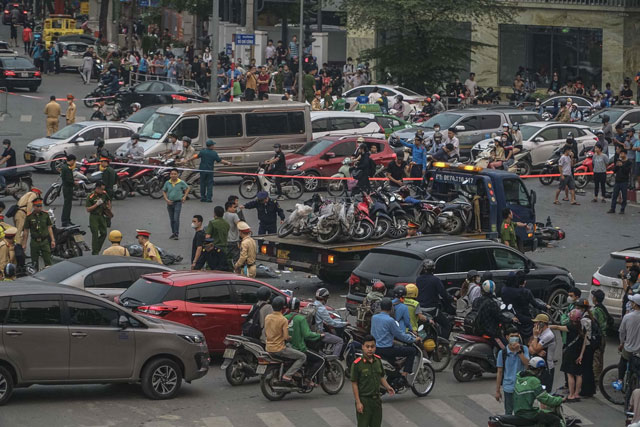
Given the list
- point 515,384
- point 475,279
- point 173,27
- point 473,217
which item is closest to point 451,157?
point 473,217

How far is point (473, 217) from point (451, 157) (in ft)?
27.1

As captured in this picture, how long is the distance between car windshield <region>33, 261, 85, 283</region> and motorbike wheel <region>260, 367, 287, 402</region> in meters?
3.87

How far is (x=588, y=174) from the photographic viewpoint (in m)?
32.8

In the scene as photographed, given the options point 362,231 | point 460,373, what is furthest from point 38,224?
point 460,373

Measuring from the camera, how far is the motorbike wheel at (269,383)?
15305 mm

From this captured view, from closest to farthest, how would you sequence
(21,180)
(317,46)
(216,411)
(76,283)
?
(216,411)
(76,283)
(21,180)
(317,46)

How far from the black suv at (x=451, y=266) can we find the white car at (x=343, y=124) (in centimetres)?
1544

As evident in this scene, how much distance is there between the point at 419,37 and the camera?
49.2 meters

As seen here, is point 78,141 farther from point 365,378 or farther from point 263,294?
point 365,378

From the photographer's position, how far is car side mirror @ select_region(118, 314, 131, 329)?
589 inches

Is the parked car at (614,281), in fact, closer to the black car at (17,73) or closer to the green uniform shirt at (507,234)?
the green uniform shirt at (507,234)

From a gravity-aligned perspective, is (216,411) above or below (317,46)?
below

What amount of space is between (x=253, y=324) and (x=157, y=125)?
55.9 ft

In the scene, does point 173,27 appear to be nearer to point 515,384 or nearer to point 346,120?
point 346,120
